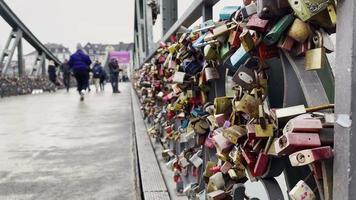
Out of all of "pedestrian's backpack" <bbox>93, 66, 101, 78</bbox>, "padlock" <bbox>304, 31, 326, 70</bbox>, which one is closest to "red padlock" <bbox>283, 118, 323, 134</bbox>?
"padlock" <bbox>304, 31, 326, 70</bbox>

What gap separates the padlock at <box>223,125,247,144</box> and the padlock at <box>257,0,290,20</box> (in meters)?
0.34

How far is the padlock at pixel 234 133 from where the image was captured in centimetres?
117

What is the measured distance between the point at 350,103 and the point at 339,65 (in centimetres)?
7

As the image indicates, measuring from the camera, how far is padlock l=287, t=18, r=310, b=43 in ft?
2.93

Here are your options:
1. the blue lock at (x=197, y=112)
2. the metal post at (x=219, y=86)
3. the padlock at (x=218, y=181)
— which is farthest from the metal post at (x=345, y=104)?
the blue lock at (x=197, y=112)

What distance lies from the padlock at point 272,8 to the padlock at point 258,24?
39mm

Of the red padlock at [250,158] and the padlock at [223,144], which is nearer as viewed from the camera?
the red padlock at [250,158]

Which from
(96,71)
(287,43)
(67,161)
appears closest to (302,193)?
(287,43)

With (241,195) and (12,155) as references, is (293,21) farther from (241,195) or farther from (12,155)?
(12,155)

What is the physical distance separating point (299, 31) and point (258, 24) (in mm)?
126

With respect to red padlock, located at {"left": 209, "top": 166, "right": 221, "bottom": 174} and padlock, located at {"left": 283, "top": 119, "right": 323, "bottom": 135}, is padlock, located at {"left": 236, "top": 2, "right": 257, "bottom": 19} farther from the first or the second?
red padlock, located at {"left": 209, "top": 166, "right": 221, "bottom": 174}

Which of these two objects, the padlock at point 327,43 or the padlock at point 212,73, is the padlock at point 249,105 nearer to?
the padlock at point 327,43

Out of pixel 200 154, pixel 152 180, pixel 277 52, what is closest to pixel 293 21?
pixel 277 52

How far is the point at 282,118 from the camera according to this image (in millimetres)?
938
